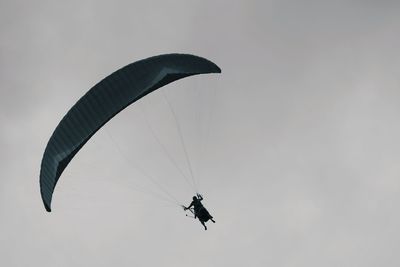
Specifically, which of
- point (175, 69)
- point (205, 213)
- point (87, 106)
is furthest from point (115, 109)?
point (205, 213)

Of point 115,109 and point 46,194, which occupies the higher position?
point 115,109

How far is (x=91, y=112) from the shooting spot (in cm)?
4516

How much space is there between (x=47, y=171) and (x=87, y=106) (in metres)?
4.45

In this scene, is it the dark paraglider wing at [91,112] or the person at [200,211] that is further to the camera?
the person at [200,211]

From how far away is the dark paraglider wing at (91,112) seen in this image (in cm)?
4472

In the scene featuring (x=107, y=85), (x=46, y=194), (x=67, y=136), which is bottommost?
(x=46, y=194)

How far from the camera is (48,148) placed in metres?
45.3

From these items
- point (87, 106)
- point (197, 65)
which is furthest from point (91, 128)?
point (197, 65)

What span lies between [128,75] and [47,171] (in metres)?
7.37

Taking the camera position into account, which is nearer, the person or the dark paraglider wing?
the dark paraglider wing

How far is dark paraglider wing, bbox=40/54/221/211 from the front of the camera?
44719 mm

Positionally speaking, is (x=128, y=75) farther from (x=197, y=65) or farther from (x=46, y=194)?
(x=46, y=194)

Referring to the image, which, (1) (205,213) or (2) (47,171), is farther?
(1) (205,213)

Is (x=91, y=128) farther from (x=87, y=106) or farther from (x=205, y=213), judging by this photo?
(x=205, y=213)
